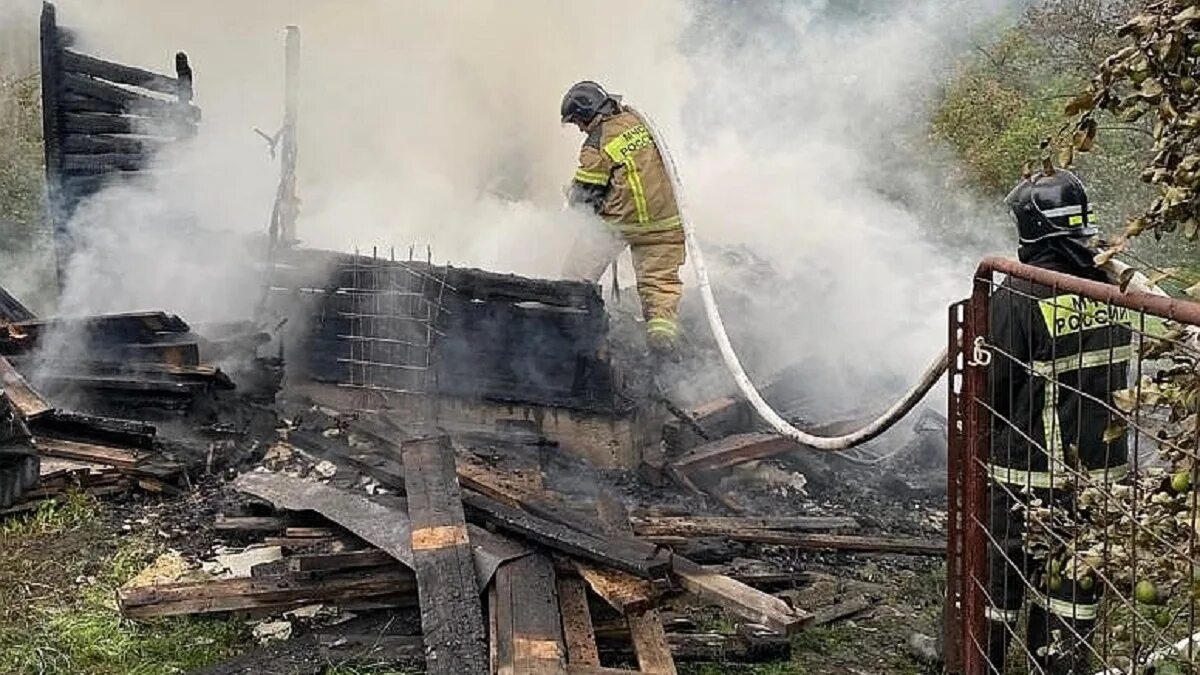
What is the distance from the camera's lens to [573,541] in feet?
15.4

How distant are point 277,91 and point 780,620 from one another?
1001 centimetres

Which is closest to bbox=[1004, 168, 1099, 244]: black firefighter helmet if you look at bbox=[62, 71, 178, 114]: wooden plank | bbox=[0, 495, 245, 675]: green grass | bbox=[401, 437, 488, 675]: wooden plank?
bbox=[401, 437, 488, 675]: wooden plank

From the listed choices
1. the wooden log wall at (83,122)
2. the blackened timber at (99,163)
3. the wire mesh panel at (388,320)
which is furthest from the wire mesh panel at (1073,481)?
the blackened timber at (99,163)

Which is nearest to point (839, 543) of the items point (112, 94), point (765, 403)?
point (765, 403)

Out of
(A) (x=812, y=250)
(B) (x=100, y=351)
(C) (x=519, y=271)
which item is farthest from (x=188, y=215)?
(A) (x=812, y=250)

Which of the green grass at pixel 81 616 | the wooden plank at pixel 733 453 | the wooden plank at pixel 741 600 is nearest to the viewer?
the wooden plank at pixel 741 600

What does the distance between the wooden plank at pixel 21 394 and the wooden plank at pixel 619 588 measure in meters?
3.55

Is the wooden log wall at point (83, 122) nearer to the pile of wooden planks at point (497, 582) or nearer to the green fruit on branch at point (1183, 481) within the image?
the pile of wooden planks at point (497, 582)

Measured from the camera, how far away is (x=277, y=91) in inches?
488

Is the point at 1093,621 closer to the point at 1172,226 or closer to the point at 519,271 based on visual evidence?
the point at 1172,226

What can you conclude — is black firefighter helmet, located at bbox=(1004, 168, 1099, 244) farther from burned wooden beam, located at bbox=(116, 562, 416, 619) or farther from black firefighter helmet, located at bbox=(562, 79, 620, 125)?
black firefighter helmet, located at bbox=(562, 79, 620, 125)

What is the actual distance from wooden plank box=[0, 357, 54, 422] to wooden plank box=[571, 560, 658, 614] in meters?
3.55

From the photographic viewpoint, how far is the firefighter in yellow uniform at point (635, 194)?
301 inches

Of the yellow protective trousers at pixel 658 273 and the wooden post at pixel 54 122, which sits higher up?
the wooden post at pixel 54 122
